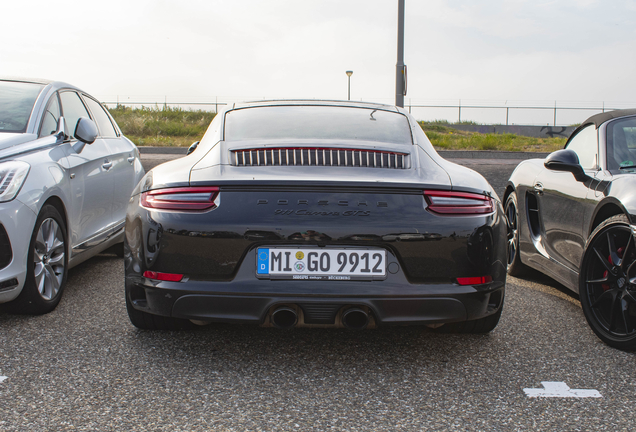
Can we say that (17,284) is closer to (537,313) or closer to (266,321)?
(266,321)

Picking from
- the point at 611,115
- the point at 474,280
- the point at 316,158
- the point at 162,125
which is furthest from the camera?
the point at 162,125

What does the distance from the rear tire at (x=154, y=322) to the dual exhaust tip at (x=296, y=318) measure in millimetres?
677

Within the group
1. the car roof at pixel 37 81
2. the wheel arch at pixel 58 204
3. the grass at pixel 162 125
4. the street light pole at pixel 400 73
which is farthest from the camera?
the grass at pixel 162 125

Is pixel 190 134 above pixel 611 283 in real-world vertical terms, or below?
below

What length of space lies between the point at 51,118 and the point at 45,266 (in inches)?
49.0

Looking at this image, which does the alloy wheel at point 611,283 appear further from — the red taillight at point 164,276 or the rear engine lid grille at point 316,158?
the red taillight at point 164,276

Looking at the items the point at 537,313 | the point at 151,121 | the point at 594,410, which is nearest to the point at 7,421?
the point at 594,410

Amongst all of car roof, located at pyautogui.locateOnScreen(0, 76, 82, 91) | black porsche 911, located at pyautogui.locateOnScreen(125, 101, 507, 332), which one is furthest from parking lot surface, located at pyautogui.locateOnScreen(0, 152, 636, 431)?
car roof, located at pyautogui.locateOnScreen(0, 76, 82, 91)

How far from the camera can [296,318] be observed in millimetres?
2629

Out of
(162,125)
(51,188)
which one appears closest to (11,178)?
(51,188)

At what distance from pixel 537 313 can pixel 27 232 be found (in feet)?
10.6

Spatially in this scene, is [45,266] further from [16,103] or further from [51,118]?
[16,103]

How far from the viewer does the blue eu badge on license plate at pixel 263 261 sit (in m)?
2.58

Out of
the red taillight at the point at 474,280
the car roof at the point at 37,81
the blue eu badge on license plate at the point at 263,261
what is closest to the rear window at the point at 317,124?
the blue eu badge on license plate at the point at 263,261
